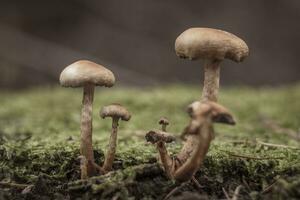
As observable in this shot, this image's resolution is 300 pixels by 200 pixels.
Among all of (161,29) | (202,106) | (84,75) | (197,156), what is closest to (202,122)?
(202,106)

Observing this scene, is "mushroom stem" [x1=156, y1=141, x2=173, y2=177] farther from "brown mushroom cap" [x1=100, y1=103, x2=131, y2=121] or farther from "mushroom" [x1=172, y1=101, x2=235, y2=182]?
"brown mushroom cap" [x1=100, y1=103, x2=131, y2=121]

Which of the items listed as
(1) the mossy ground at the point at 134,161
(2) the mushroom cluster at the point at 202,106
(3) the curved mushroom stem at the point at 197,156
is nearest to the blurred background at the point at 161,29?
(1) the mossy ground at the point at 134,161

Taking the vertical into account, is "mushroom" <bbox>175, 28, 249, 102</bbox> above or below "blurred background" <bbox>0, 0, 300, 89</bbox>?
below

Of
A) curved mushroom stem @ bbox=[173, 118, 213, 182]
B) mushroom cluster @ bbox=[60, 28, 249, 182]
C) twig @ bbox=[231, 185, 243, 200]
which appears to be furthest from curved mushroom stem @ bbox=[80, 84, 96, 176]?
twig @ bbox=[231, 185, 243, 200]

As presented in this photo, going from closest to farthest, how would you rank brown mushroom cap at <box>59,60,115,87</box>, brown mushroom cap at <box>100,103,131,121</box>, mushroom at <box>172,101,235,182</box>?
mushroom at <box>172,101,235,182</box>, brown mushroom cap at <box>59,60,115,87</box>, brown mushroom cap at <box>100,103,131,121</box>

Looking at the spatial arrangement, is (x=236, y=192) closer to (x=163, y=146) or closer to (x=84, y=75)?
(x=163, y=146)

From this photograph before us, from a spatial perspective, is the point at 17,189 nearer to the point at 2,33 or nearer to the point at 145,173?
the point at 145,173
